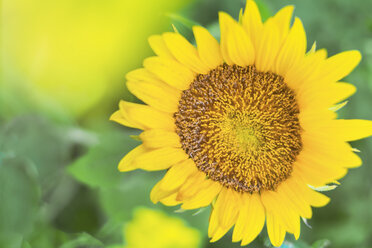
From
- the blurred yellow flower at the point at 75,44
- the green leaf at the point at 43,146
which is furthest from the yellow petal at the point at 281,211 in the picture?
the green leaf at the point at 43,146

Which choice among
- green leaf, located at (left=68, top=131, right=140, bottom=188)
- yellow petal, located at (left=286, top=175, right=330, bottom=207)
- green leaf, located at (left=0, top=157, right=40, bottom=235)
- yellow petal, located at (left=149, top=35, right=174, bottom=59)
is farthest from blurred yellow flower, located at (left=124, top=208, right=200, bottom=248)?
yellow petal, located at (left=149, top=35, right=174, bottom=59)

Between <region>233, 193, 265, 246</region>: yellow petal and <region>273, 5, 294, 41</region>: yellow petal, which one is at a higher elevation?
<region>273, 5, 294, 41</region>: yellow petal

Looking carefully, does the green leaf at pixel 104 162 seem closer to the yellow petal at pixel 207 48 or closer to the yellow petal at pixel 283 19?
the yellow petal at pixel 207 48

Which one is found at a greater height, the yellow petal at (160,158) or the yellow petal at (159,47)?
the yellow petal at (159,47)

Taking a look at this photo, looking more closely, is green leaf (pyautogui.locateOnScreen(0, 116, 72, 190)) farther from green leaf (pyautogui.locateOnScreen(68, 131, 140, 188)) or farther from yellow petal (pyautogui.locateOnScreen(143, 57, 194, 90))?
yellow petal (pyautogui.locateOnScreen(143, 57, 194, 90))

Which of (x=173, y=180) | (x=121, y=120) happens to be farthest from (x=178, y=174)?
(x=121, y=120)

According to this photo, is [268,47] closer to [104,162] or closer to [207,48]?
[207,48]
